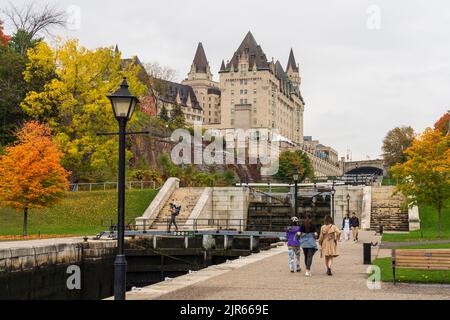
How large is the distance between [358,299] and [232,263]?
29.5 feet

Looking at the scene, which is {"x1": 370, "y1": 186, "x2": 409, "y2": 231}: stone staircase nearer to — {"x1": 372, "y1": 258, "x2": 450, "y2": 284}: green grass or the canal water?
the canal water

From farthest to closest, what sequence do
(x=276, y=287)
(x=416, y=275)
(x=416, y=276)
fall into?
(x=416, y=275), (x=416, y=276), (x=276, y=287)

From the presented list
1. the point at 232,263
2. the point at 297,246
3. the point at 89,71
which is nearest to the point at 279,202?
the point at 89,71

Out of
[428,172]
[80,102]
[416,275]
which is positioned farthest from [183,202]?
[416,275]

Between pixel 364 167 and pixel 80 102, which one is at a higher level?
pixel 364 167

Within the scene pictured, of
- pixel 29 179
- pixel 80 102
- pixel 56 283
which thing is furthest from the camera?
pixel 80 102

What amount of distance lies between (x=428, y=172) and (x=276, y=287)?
18.5 meters

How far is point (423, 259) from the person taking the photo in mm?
14742

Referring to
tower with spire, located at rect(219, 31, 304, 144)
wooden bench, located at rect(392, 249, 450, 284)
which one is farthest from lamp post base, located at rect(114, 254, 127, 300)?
tower with spire, located at rect(219, 31, 304, 144)

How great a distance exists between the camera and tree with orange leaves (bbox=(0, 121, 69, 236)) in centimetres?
3306

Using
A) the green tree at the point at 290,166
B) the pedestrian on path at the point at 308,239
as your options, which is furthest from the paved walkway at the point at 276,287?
the green tree at the point at 290,166

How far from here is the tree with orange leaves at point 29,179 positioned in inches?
1302

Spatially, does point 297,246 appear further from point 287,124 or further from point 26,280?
point 287,124

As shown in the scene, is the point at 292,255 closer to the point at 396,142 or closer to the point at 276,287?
the point at 276,287
